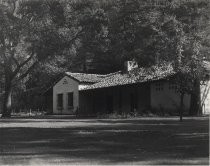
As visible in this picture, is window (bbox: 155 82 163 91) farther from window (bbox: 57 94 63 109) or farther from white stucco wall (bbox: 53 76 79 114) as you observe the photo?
window (bbox: 57 94 63 109)

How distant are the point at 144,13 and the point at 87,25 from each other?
1405cm

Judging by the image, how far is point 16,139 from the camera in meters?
13.5

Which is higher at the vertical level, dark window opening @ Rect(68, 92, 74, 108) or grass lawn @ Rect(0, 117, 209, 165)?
dark window opening @ Rect(68, 92, 74, 108)

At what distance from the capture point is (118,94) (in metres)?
38.4

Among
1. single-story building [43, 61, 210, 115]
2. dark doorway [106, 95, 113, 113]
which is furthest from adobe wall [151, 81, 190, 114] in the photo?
dark doorway [106, 95, 113, 113]

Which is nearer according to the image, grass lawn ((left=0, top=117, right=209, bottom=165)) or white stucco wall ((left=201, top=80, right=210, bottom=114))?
grass lawn ((left=0, top=117, right=209, bottom=165))

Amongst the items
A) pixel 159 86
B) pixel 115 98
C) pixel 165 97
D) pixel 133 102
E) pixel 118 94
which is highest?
pixel 159 86

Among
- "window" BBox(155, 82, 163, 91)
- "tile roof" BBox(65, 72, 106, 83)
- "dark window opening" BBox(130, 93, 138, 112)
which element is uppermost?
"tile roof" BBox(65, 72, 106, 83)

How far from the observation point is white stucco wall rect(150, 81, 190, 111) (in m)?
32.8

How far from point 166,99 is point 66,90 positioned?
14185 millimetres

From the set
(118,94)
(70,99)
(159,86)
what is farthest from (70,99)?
(159,86)

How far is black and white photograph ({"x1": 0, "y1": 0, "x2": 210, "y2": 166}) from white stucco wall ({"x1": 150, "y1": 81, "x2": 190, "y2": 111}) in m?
0.07

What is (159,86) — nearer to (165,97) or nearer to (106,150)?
(165,97)

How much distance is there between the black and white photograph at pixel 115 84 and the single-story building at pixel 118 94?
88 millimetres
